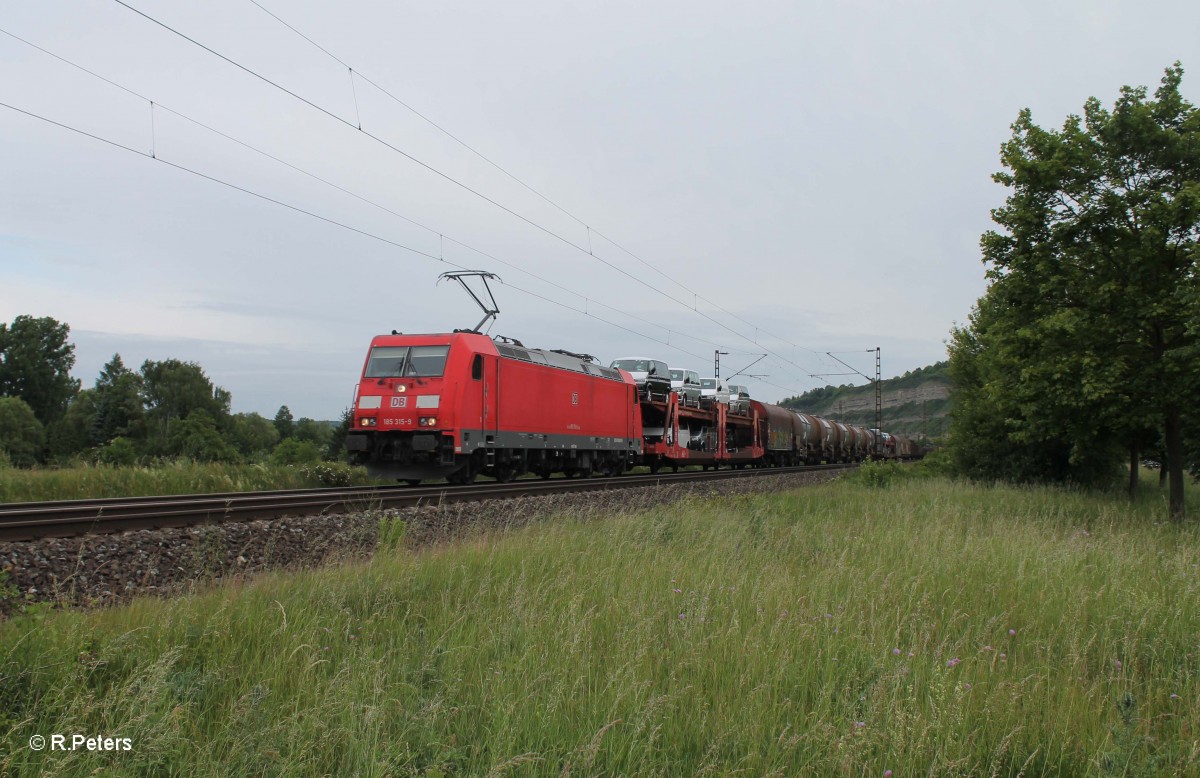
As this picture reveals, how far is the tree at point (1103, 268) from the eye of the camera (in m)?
15.3

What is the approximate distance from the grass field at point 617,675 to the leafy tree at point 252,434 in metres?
75.2

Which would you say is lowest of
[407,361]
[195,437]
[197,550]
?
[197,550]

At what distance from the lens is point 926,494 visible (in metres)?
20.1

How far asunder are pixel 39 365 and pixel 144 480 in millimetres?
73807

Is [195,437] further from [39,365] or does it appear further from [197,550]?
[197,550]

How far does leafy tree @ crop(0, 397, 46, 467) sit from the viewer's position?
5878cm

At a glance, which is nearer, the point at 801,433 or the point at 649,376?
the point at 649,376

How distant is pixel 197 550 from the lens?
7.70 m

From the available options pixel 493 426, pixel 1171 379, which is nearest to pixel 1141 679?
pixel 1171 379

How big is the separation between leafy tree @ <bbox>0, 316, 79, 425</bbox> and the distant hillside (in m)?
117

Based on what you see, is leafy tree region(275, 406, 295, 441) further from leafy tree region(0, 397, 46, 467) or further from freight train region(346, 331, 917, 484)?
freight train region(346, 331, 917, 484)

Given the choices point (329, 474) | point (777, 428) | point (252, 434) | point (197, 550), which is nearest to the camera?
point (197, 550)

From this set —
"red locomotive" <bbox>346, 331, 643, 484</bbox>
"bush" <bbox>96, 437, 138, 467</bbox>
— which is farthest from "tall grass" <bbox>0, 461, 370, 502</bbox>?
"red locomotive" <bbox>346, 331, 643, 484</bbox>

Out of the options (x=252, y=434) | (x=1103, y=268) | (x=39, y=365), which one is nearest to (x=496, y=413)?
(x=1103, y=268)
